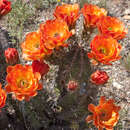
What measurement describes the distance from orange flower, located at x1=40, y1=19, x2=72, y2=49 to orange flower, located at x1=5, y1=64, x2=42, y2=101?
211 millimetres

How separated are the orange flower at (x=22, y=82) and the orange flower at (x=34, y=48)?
0.09 metres

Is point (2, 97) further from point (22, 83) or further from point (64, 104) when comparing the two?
point (64, 104)

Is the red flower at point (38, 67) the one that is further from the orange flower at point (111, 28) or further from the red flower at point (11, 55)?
the orange flower at point (111, 28)

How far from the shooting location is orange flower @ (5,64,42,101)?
132cm

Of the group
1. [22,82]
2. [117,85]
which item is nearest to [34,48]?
[22,82]

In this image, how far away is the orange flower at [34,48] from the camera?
4.52 feet

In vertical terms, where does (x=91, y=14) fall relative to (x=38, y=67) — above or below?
above

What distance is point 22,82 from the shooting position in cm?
145

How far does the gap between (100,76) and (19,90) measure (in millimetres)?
516

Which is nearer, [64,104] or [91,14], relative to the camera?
[91,14]

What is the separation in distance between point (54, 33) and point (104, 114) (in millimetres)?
693

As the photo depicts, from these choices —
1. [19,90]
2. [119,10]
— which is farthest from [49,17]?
[19,90]

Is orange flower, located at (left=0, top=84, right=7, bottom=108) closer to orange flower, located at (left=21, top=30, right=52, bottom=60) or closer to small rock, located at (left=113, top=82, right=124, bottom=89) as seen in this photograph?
orange flower, located at (left=21, top=30, right=52, bottom=60)

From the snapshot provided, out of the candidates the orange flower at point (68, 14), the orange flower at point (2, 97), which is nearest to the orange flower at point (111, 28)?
the orange flower at point (68, 14)
